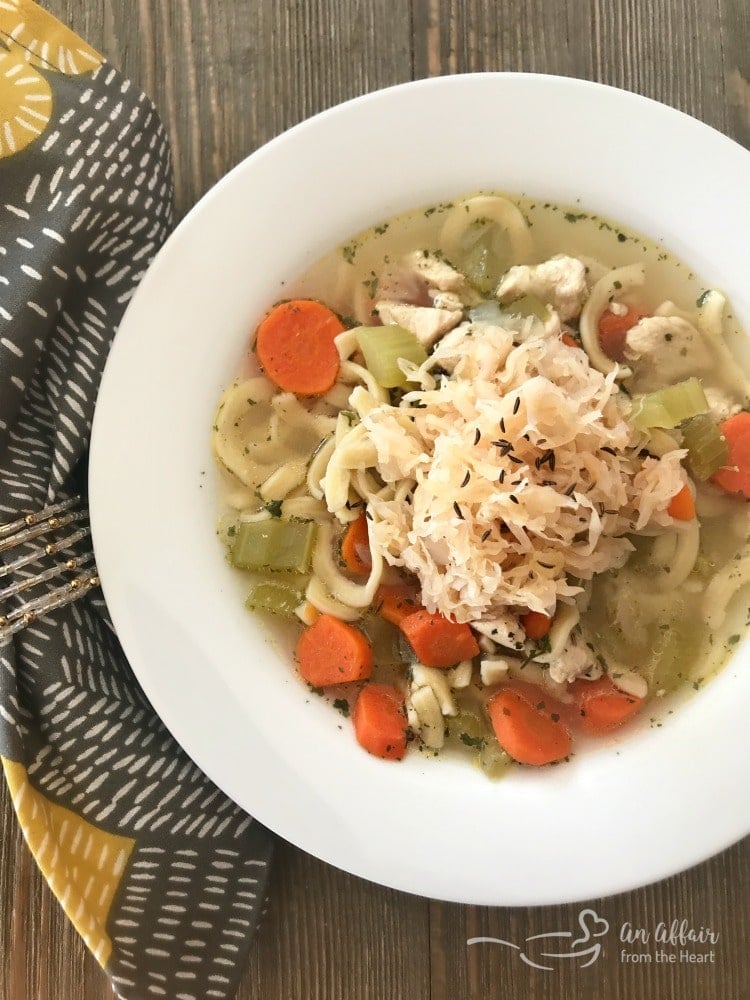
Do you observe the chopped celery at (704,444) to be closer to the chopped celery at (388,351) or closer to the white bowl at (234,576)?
the white bowl at (234,576)

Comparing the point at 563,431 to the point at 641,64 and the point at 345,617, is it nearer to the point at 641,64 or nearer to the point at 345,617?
the point at 345,617

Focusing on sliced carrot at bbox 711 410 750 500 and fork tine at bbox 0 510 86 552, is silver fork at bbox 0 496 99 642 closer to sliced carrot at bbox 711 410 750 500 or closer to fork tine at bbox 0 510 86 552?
fork tine at bbox 0 510 86 552

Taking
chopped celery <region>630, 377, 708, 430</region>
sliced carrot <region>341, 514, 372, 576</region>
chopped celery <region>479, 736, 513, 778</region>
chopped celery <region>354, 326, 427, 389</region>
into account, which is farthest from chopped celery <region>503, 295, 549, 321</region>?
chopped celery <region>479, 736, 513, 778</region>

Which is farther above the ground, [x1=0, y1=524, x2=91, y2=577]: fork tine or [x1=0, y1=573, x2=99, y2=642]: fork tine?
[x1=0, y1=524, x2=91, y2=577]: fork tine

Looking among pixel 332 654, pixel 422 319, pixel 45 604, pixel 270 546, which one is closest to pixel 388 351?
pixel 422 319

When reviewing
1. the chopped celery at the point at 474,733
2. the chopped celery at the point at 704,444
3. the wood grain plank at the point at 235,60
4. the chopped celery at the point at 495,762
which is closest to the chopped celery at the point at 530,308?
the chopped celery at the point at 704,444

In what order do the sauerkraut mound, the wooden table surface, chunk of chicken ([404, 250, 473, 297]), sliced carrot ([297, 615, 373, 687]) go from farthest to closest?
the wooden table surface
chunk of chicken ([404, 250, 473, 297])
sliced carrot ([297, 615, 373, 687])
the sauerkraut mound

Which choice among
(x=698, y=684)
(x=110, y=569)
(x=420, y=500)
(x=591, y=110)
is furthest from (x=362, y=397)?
(x=698, y=684)
